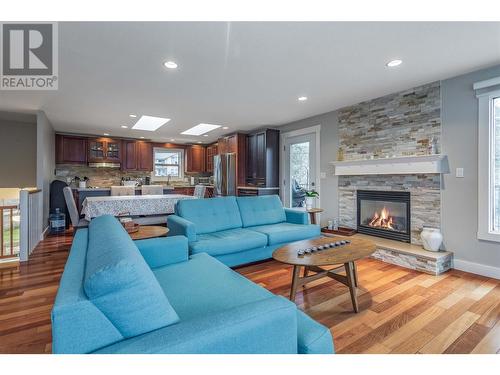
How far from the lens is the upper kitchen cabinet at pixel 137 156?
23.8 ft

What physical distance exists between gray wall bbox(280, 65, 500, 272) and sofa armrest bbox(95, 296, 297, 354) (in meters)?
3.16

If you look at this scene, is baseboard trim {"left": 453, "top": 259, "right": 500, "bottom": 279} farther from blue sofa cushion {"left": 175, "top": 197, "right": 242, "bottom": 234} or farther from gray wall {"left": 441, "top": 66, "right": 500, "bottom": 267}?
blue sofa cushion {"left": 175, "top": 197, "right": 242, "bottom": 234}

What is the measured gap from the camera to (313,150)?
199 inches

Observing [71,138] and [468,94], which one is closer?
[468,94]

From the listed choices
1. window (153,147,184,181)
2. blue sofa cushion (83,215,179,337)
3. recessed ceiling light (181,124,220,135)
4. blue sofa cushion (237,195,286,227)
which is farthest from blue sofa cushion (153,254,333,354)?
window (153,147,184,181)

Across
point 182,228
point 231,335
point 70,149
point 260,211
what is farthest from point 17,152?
point 231,335

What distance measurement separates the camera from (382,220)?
3.94 m

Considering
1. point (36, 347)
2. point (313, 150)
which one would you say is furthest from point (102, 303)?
point (313, 150)

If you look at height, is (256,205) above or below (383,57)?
below

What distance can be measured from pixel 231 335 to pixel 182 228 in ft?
6.51

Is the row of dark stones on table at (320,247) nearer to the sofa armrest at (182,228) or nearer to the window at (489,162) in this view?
the sofa armrest at (182,228)

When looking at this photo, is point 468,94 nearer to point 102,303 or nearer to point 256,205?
point 256,205
